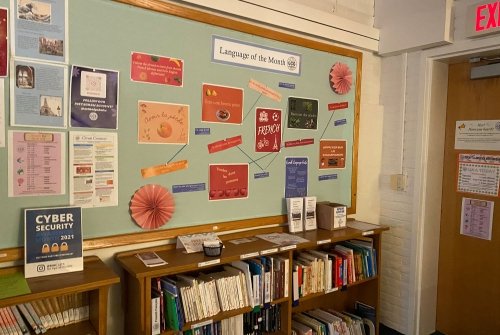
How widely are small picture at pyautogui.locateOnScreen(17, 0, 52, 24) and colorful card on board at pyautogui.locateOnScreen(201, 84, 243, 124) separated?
830 millimetres

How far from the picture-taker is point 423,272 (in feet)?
9.35

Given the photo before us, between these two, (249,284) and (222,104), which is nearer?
(249,284)

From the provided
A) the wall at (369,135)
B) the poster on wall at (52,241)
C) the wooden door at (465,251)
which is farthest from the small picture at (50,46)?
the wooden door at (465,251)

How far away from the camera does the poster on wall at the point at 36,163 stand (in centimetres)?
165

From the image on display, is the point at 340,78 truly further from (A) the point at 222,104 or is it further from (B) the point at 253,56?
(A) the point at 222,104

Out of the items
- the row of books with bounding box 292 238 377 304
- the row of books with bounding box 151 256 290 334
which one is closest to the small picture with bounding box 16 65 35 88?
the row of books with bounding box 151 256 290 334

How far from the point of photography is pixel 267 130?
95.8 inches

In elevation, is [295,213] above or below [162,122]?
below

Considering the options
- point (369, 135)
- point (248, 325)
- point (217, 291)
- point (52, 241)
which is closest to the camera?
point (52, 241)

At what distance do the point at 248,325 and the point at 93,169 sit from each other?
1.22m

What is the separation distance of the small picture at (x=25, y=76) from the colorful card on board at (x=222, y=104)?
85 cm

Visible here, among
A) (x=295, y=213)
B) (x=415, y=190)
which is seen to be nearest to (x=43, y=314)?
(x=295, y=213)

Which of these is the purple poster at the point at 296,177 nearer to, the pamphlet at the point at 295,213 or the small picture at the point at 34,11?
the pamphlet at the point at 295,213

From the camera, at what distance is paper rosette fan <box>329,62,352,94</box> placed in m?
2.76
